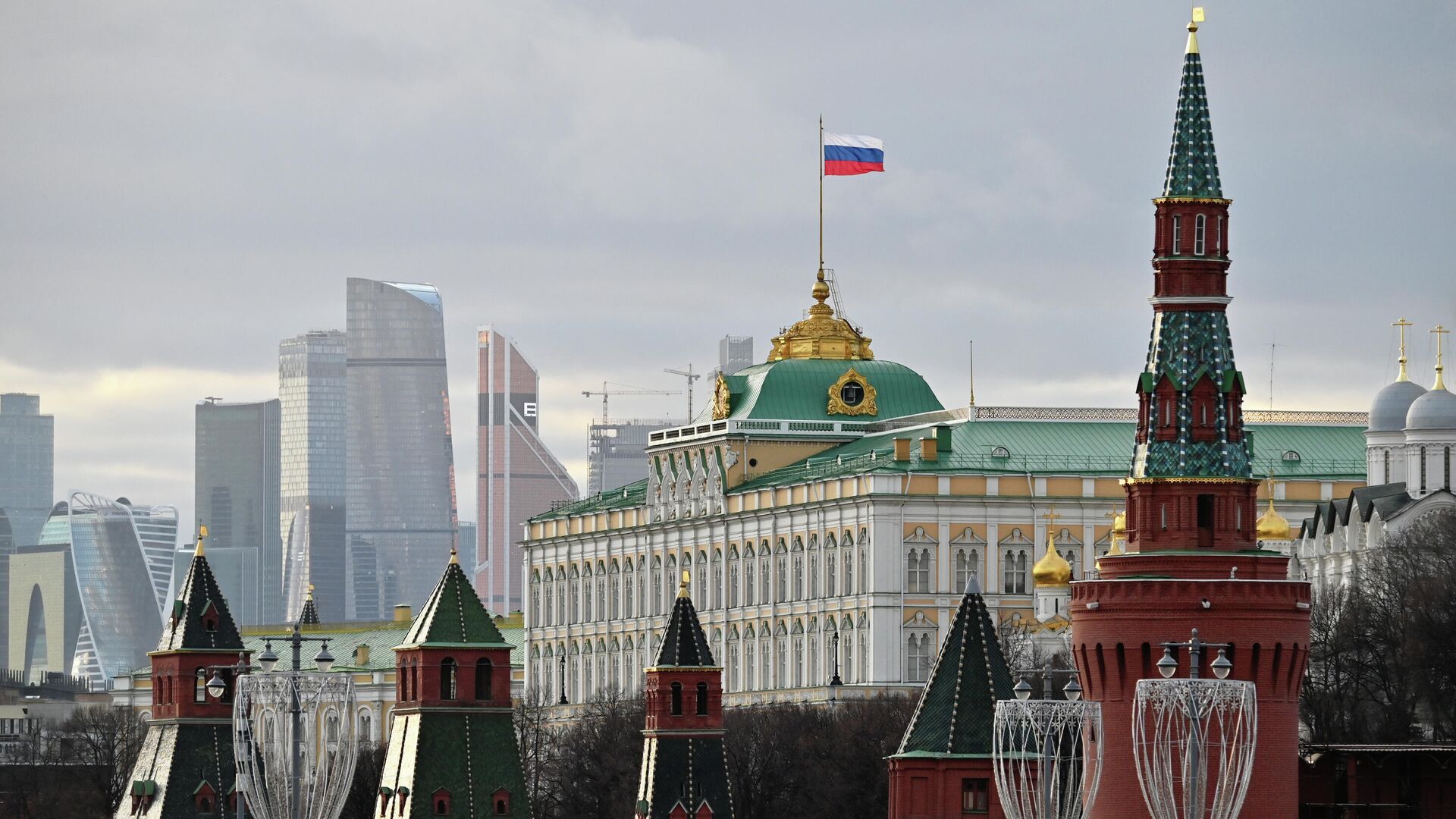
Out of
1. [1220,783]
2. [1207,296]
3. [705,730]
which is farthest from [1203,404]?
[705,730]

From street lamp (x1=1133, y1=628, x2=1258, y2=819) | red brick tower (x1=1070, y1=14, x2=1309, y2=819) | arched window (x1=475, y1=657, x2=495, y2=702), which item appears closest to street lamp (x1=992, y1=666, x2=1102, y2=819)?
red brick tower (x1=1070, y1=14, x2=1309, y2=819)

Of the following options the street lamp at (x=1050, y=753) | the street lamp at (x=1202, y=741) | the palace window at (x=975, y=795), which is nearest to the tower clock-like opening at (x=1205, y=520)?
the street lamp at (x=1202, y=741)

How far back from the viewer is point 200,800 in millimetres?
198875

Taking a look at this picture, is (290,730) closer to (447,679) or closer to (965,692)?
(965,692)

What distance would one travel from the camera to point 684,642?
195500 millimetres

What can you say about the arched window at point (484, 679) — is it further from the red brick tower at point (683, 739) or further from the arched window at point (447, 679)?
the red brick tower at point (683, 739)

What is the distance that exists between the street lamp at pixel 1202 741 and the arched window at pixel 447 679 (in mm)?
48566

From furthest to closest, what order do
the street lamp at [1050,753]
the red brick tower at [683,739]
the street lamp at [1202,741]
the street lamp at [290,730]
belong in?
the red brick tower at [683,739] < the street lamp at [1050,753] < the street lamp at [290,730] < the street lamp at [1202,741]

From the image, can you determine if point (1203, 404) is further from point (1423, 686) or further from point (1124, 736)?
point (1423, 686)

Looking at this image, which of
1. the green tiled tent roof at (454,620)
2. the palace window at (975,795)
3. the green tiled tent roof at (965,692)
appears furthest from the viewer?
the green tiled tent roof at (454,620)

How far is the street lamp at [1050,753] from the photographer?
495ft

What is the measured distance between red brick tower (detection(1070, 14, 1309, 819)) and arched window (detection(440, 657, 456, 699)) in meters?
43.9

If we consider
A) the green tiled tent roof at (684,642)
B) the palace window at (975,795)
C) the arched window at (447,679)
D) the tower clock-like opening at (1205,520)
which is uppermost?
the tower clock-like opening at (1205,520)

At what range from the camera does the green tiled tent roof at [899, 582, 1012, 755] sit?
17250 centimetres
